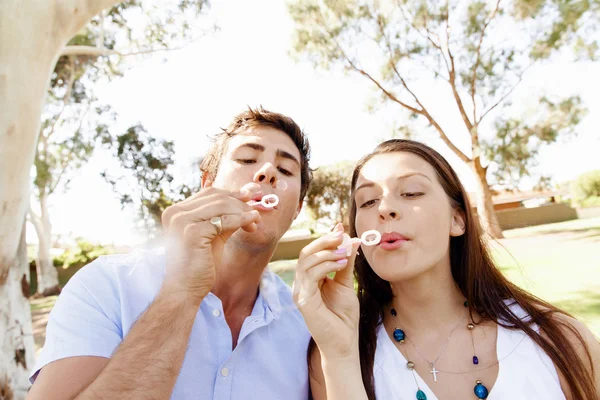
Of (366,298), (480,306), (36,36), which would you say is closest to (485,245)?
(480,306)

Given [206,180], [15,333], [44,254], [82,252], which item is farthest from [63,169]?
[206,180]

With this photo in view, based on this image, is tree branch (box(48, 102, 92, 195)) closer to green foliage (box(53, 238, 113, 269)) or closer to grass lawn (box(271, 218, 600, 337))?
green foliage (box(53, 238, 113, 269))

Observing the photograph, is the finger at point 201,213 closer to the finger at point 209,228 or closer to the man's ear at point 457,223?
the finger at point 209,228

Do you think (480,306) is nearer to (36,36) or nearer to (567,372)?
(567,372)

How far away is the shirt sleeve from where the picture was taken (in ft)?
5.25

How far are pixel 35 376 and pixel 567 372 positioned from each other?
2267mm

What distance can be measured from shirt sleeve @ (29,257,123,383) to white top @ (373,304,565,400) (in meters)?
1.24

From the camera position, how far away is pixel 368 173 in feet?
6.77

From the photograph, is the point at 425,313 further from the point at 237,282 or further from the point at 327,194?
the point at 327,194

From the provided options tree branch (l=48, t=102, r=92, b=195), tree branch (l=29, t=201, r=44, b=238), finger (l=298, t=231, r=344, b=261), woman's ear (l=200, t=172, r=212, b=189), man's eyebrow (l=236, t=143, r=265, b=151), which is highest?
tree branch (l=48, t=102, r=92, b=195)

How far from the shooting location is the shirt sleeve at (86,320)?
1.60 m

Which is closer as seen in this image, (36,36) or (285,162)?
(285,162)

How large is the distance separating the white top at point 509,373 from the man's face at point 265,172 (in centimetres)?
88

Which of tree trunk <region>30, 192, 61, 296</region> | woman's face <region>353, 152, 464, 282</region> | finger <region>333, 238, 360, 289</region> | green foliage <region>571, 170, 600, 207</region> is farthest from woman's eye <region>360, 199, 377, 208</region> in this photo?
green foliage <region>571, 170, 600, 207</region>
